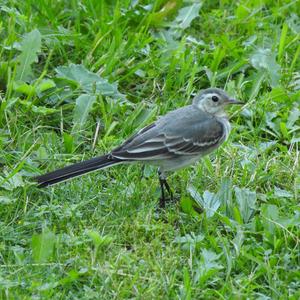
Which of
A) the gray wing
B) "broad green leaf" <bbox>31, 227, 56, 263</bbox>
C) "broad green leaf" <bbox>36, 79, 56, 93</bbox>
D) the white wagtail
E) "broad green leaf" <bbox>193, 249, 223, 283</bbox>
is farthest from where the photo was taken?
"broad green leaf" <bbox>36, 79, 56, 93</bbox>

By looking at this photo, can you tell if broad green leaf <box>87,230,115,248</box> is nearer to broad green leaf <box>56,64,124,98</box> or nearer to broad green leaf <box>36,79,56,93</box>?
broad green leaf <box>36,79,56,93</box>

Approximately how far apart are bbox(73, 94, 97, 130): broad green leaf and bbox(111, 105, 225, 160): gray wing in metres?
0.73

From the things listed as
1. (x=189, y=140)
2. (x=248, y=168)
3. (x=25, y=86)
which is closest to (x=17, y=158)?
(x=25, y=86)

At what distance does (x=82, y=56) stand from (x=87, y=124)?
3.08 feet

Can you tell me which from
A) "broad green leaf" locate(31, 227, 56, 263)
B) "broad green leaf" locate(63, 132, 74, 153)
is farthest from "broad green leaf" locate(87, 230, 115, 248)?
"broad green leaf" locate(63, 132, 74, 153)

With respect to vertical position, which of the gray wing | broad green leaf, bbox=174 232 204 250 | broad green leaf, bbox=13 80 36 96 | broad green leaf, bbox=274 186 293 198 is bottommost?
broad green leaf, bbox=274 186 293 198

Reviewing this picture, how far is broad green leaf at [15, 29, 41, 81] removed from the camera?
7469 millimetres

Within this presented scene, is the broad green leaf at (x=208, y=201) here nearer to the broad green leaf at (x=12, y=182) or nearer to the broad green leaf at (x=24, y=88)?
the broad green leaf at (x=12, y=182)

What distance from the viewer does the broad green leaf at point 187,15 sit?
339 inches

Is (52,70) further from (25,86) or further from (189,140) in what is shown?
(189,140)

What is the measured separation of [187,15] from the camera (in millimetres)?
8688

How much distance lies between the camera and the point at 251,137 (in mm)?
7441

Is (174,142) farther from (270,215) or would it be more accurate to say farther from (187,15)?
(187,15)

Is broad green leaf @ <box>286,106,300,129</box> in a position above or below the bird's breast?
below
